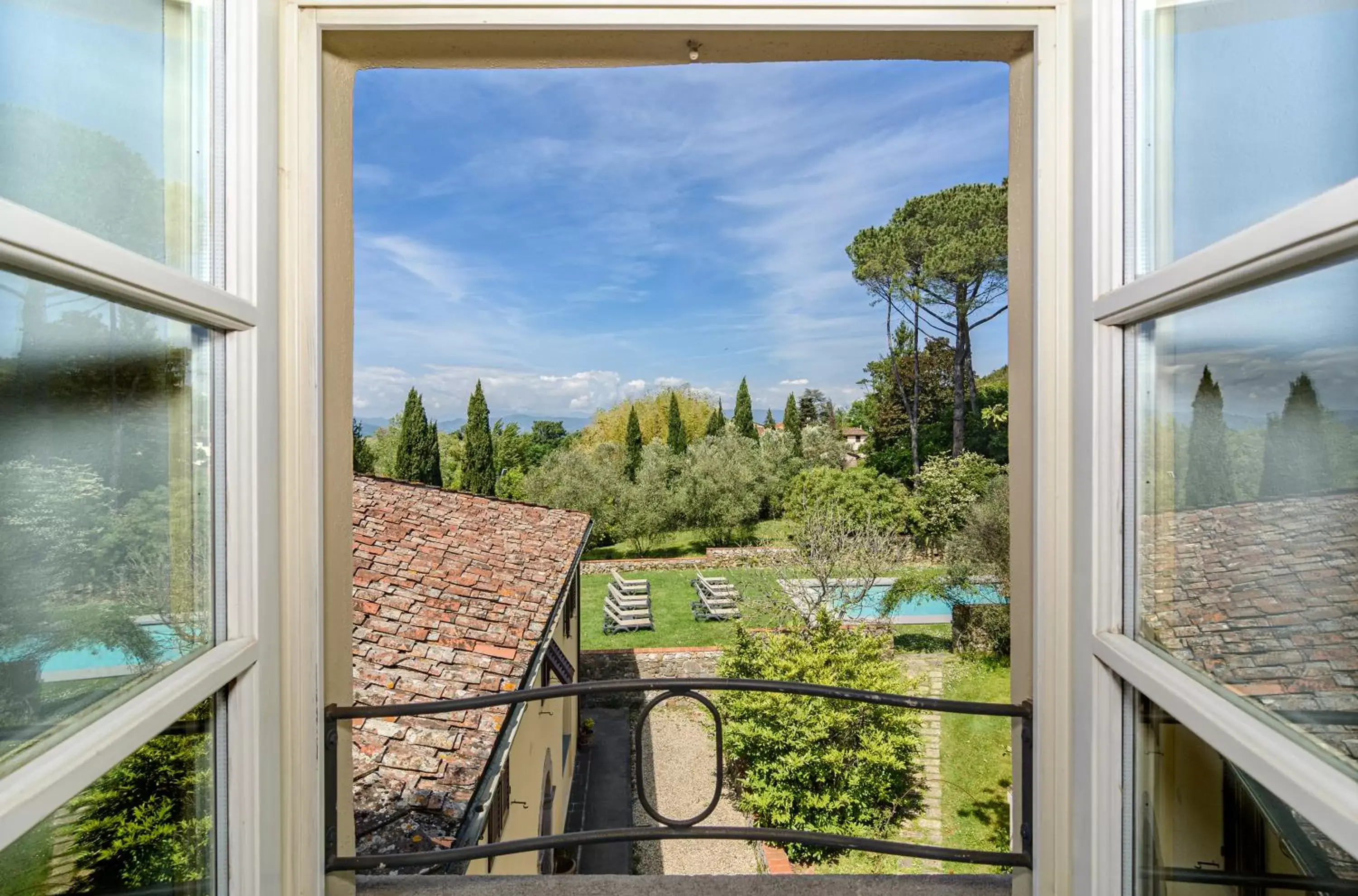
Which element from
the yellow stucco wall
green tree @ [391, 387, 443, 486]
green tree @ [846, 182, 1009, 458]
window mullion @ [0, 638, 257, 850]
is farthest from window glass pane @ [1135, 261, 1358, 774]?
green tree @ [391, 387, 443, 486]

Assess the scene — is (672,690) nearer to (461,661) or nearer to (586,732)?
(461,661)

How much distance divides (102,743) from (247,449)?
27cm

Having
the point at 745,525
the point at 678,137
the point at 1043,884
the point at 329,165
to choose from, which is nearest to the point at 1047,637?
the point at 1043,884

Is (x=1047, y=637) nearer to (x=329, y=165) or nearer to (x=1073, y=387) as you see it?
(x=1073, y=387)

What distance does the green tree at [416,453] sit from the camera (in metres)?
9.66

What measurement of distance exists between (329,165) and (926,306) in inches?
395

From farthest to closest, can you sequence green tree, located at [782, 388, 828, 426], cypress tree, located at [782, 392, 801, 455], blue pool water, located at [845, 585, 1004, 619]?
green tree, located at [782, 388, 828, 426] < cypress tree, located at [782, 392, 801, 455] < blue pool water, located at [845, 585, 1004, 619]

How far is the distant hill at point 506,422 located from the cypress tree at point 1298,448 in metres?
10.1

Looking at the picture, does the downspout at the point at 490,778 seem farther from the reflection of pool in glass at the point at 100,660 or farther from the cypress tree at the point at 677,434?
the cypress tree at the point at 677,434

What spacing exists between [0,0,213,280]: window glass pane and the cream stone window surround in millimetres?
133

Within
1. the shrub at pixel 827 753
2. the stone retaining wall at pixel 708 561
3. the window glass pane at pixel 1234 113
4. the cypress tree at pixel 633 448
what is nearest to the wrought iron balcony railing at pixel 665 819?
the window glass pane at pixel 1234 113

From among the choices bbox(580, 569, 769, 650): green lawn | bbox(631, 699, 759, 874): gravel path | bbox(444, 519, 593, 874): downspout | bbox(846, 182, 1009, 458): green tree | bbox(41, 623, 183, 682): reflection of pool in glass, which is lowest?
bbox(631, 699, 759, 874): gravel path

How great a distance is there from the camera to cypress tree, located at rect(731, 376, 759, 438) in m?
10.7

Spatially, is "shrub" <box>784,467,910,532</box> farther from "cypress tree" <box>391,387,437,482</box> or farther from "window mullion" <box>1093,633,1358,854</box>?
"window mullion" <box>1093,633,1358,854</box>
